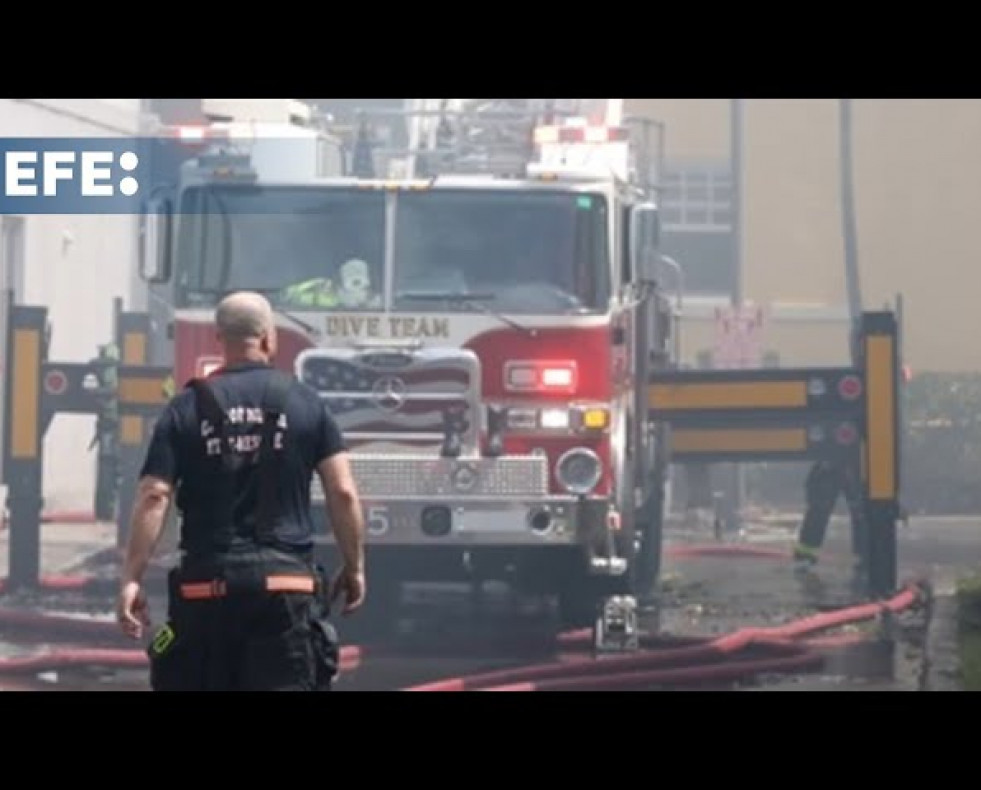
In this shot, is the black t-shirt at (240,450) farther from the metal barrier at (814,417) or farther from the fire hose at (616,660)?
the metal barrier at (814,417)

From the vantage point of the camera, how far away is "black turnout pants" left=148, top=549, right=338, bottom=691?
7461mm

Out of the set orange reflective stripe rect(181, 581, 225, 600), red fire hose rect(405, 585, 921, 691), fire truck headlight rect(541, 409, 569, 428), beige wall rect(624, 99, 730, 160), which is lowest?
red fire hose rect(405, 585, 921, 691)

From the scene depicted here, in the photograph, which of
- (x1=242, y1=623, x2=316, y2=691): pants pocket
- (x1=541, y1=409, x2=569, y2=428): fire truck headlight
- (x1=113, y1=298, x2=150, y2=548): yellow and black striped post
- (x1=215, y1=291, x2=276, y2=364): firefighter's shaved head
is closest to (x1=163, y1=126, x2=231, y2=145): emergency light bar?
(x1=113, y1=298, x2=150, y2=548): yellow and black striped post

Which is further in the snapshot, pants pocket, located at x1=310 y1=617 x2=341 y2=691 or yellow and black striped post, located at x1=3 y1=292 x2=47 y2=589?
yellow and black striped post, located at x1=3 y1=292 x2=47 y2=589

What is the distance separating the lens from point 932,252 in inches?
1161

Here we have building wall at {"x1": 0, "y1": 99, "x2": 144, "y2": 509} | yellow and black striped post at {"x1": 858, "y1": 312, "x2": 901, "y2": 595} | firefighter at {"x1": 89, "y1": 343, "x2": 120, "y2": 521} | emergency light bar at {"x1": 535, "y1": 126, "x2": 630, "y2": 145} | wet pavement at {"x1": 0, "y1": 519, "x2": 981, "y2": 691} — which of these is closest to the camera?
wet pavement at {"x1": 0, "y1": 519, "x2": 981, "y2": 691}

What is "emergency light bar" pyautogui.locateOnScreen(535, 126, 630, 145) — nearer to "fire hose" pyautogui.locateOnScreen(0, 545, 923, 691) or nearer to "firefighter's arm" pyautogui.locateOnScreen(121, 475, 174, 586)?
"fire hose" pyautogui.locateOnScreen(0, 545, 923, 691)

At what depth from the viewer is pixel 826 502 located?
18125mm

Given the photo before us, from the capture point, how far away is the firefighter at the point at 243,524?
747 centimetres

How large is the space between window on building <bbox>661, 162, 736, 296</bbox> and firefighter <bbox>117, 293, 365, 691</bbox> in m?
22.8
